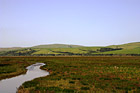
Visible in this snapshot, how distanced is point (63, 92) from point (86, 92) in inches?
112

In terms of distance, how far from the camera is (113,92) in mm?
18375

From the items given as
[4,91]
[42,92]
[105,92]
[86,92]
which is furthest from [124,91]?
[4,91]

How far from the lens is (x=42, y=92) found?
61.6 feet

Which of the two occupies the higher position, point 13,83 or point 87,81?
point 87,81

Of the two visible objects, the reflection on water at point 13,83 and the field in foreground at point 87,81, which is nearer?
the field in foreground at point 87,81

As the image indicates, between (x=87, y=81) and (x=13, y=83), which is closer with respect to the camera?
(x=87, y=81)

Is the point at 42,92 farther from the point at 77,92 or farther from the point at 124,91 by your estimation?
the point at 124,91

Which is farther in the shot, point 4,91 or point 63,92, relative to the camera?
point 4,91

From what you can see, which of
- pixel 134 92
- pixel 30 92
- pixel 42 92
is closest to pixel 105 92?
pixel 134 92

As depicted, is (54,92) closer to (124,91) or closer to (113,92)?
(113,92)

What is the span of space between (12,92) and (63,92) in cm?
706

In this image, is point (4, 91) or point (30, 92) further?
point (4, 91)

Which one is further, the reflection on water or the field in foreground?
the reflection on water

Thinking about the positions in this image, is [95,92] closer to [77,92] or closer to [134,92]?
[77,92]
